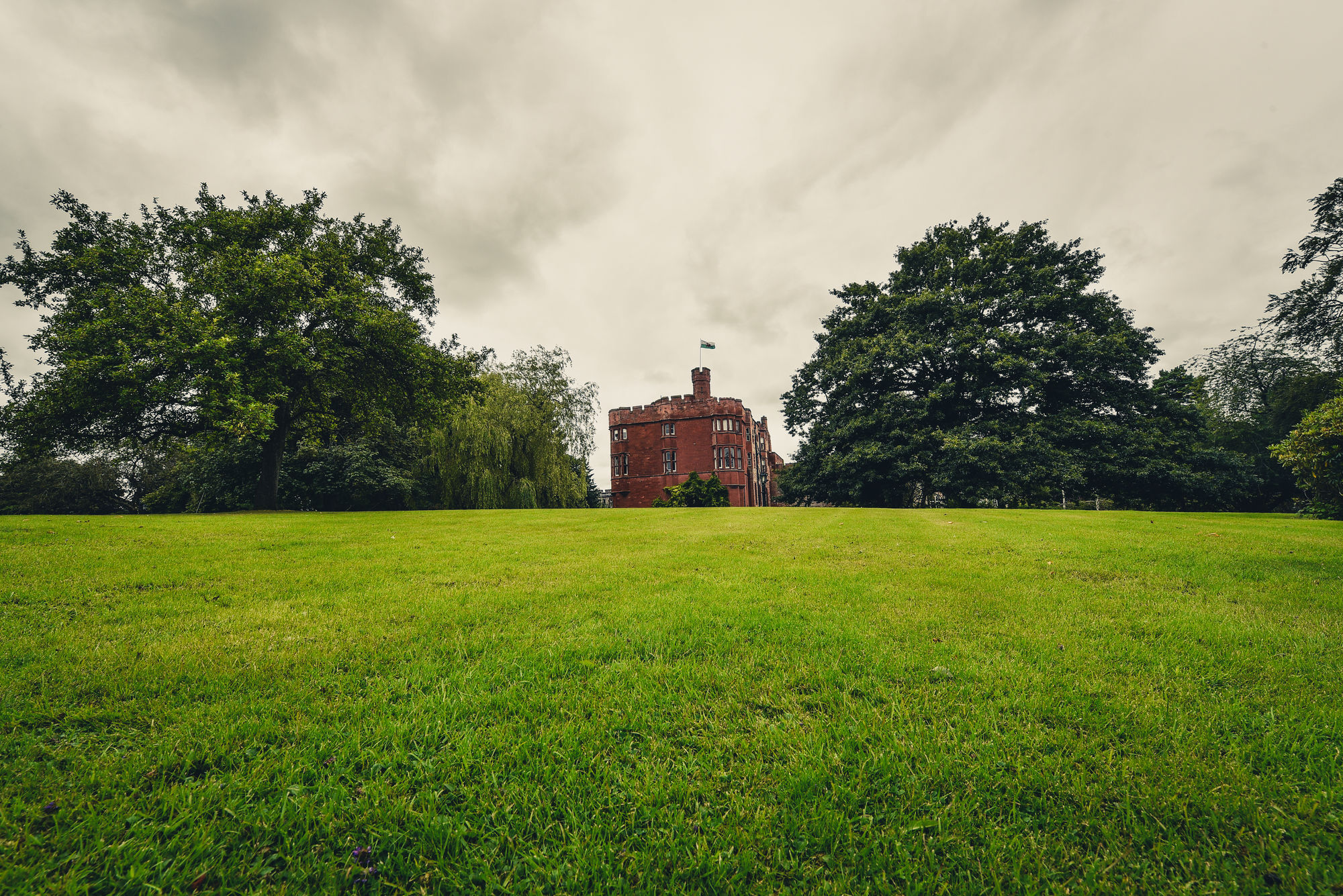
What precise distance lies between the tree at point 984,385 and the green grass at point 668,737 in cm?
1867

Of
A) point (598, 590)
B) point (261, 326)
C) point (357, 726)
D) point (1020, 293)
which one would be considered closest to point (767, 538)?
point (598, 590)

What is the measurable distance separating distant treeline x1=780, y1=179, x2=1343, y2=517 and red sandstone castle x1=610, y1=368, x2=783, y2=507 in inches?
592

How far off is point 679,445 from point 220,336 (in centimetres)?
3235

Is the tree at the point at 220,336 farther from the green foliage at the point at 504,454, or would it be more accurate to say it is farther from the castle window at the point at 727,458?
the castle window at the point at 727,458

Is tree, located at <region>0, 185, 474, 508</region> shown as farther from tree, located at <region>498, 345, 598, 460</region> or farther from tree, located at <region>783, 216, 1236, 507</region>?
tree, located at <region>783, 216, 1236, 507</region>

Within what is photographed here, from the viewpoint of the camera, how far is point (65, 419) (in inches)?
631

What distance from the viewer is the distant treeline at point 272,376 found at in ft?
51.1

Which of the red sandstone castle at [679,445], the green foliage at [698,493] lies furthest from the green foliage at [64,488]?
the green foliage at [698,493]

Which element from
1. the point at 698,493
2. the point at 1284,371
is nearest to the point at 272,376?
the point at 698,493

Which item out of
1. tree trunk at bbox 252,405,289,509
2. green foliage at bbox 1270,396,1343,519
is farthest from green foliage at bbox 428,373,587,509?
green foliage at bbox 1270,396,1343,519

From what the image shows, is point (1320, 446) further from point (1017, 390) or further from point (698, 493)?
point (698, 493)

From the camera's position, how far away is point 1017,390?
77.2ft

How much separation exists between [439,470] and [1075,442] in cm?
3213

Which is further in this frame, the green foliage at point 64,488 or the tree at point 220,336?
the green foliage at point 64,488
